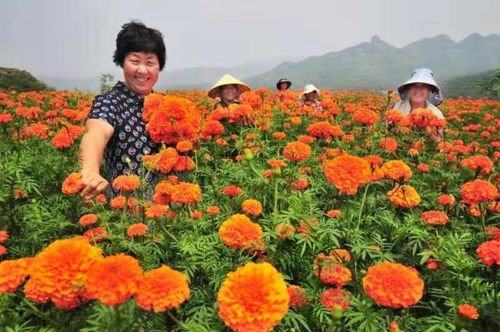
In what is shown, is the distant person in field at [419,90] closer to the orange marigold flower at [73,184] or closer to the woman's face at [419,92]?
the woman's face at [419,92]

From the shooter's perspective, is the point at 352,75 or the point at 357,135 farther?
the point at 352,75

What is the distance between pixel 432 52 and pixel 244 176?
75546mm

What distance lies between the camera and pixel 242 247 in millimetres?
1313

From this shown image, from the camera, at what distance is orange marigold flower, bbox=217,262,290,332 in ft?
3.00

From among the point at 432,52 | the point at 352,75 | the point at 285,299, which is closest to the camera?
the point at 285,299

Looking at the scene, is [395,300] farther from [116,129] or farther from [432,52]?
[432,52]

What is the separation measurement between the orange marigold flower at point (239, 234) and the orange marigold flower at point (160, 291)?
30cm

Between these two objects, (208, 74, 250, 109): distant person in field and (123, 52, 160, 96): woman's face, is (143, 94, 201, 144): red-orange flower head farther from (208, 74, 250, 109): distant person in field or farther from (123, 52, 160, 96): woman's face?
(208, 74, 250, 109): distant person in field

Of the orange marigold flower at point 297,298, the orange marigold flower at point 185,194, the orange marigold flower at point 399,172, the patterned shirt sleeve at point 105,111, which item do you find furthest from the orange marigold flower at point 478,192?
the patterned shirt sleeve at point 105,111

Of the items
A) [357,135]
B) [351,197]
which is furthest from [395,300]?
[357,135]

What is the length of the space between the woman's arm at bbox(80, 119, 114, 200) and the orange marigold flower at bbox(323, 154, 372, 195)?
0.99 metres

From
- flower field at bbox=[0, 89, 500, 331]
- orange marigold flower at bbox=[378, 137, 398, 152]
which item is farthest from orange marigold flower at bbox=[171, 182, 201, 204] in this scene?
orange marigold flower at bbox=[378, 137, 398, 152]

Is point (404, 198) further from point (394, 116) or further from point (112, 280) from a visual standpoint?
point (112, 280)

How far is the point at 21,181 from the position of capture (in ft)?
6.91
